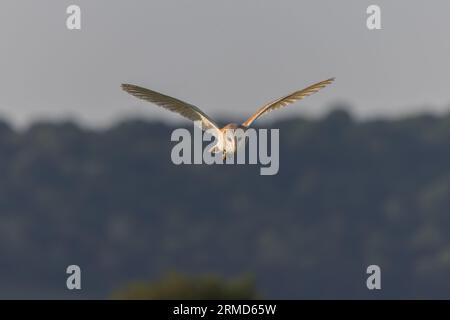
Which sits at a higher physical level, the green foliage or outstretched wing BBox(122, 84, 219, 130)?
outstretched wing BBox(122, 84, 219, 130)

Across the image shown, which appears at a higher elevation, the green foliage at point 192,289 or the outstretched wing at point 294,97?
the outstretched wing at point 294,97

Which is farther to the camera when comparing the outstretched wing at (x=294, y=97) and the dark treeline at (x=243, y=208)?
the dark treeline at (x=243, y=208)

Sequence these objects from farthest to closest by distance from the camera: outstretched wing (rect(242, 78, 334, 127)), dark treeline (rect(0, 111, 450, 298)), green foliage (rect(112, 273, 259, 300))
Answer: dark treeline (rect(0, 111, 450, 298)) < green foliage (rect(112, 273, 259, 300)) < outstretched wing (rect(242, 78, 334, 127))

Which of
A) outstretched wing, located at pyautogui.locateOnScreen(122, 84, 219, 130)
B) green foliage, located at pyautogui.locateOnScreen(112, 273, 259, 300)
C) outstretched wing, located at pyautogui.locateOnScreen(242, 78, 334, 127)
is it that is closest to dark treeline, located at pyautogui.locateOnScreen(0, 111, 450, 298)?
green foliage, located at pyautogui.locateOnScreen(112, 273, 259, 300)

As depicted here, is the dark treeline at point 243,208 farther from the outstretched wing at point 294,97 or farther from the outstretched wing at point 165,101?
the outstretched wing at point 165,101

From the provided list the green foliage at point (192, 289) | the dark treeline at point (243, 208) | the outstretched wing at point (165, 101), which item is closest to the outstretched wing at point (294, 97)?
the outstretched wing at point (165, 101)

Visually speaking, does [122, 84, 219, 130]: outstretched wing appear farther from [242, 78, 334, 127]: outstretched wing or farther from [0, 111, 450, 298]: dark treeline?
[0, 111, 450, 298]: dark treeline

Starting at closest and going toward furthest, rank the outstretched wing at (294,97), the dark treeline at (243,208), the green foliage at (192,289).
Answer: the outstretched wing at (294,97) → the green foliage at (192,289) → the dark treeline at (243,208)
